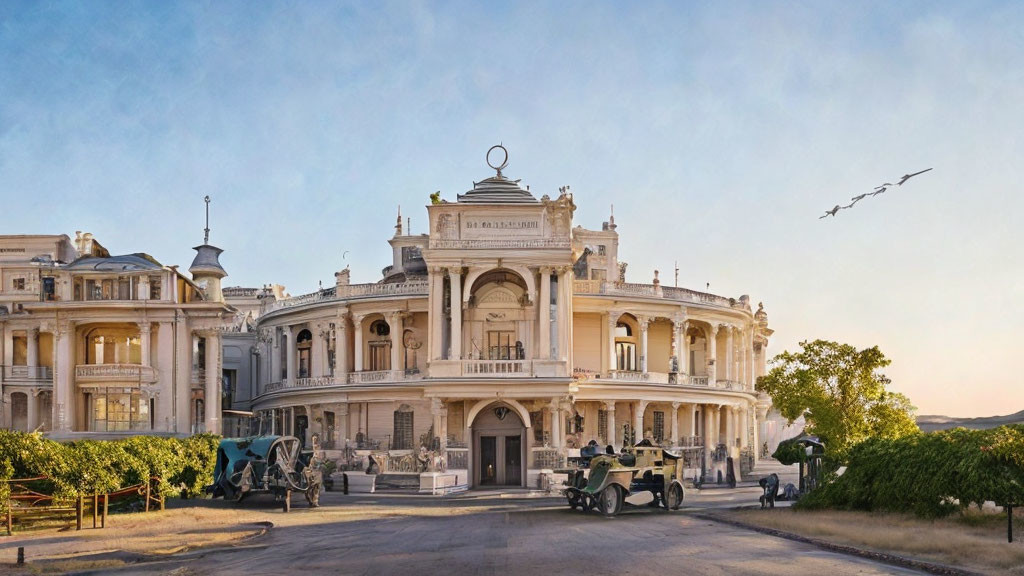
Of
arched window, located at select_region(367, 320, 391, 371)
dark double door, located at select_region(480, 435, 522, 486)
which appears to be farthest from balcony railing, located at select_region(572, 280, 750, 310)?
arched window, located at select_region(367, 320, 391, 371)

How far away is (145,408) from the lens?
6134cm

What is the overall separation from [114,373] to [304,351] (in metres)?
12.6

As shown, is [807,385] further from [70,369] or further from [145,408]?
[70,369]

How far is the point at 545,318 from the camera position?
188 feet

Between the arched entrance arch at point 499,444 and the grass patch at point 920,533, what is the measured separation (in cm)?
2084

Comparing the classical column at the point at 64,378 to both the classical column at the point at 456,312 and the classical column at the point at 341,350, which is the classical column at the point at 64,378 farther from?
the classical column at the point at 456,312

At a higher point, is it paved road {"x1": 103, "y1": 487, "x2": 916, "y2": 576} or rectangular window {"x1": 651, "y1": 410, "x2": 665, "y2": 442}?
Answer: rectangular window {"x1": 651, "y1": 410, "x2": 665, "y2": 442}

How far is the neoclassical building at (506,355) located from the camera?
57.3m

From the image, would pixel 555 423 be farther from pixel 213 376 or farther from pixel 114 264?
pixel 114 264

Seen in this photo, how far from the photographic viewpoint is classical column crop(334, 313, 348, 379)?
6531cm

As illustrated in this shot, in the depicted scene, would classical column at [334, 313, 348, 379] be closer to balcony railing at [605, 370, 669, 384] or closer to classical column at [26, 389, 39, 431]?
balcony railing at [605, 370, 669, 384]

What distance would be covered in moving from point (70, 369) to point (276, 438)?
854 inches

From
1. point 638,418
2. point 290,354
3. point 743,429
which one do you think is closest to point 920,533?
point 638,418

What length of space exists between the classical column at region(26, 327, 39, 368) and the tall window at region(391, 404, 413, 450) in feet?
68.7
